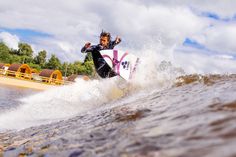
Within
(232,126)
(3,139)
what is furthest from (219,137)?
(3,139)

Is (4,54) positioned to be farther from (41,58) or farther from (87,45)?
(87,45)

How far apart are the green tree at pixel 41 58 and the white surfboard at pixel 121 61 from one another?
73170 mm

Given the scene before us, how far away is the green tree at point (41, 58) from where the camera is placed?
85.4 meters

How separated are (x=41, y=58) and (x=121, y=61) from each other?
73430 mm

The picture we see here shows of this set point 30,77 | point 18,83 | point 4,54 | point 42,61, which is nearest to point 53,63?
point 42,61

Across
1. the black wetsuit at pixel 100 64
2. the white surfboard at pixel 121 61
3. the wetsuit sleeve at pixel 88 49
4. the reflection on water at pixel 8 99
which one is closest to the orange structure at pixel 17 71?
the reflection on water at pixel 8 99

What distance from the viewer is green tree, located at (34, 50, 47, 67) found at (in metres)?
85.4

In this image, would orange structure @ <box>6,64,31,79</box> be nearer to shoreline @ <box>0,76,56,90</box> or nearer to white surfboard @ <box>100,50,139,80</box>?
shoreline @ <box>0,76,56,90</box>

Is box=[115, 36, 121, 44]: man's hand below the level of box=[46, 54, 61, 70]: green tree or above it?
below

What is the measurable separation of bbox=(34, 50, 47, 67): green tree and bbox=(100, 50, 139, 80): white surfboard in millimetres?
73170

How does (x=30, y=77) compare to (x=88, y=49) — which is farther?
(x=30, y=77)

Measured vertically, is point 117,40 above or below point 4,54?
below

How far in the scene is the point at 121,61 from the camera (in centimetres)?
1382

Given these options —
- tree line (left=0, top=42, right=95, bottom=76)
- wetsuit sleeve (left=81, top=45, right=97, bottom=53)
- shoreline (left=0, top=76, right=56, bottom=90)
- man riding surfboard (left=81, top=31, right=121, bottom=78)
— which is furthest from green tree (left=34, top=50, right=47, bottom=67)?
wetsuit sleeve (left=81, top=45, right=97, bottom=53)
